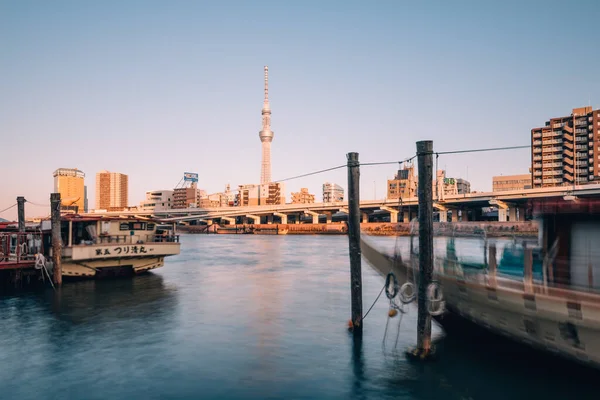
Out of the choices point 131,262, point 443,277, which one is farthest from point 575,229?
point 131,262

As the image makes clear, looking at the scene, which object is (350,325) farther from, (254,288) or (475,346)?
(254,288)

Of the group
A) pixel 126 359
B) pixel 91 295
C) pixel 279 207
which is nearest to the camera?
pixel 126 359

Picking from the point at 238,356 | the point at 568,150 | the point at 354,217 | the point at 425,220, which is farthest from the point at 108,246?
the point at 568,150

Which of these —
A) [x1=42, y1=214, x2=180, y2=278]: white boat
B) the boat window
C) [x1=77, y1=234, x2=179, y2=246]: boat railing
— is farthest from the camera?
the boat window

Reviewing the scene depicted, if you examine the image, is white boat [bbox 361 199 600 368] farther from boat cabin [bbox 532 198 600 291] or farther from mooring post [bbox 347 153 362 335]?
mooring post [bbox 347 153 362 335]

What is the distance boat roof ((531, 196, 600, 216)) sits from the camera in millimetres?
12086

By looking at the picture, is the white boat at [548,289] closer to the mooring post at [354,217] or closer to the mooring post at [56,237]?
the mooring post at [354,217]

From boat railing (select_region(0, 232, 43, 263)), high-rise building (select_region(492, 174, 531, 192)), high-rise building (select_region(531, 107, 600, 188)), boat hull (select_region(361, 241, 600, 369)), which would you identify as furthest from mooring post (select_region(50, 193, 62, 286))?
high-rise building (select_region(492, 174, 531, 192))

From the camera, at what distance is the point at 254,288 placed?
28.9 m

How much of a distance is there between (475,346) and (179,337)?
10985 millimetres

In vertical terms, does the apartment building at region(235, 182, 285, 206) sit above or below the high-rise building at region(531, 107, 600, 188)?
Answer: below

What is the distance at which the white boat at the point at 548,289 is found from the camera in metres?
10.6

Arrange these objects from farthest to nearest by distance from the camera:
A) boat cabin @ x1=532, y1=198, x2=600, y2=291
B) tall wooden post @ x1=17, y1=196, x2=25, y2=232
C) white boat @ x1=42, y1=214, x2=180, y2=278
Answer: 1. tall wooden post @ x1=17, y1=196, x2=25, y2=232
2. white boat @ x1=42, y1=214, x2=180, y2=278
3. boat cabin @ x1=532, y1=198, x2=600, y2=291

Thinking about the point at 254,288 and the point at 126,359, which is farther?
the point at 254,288
